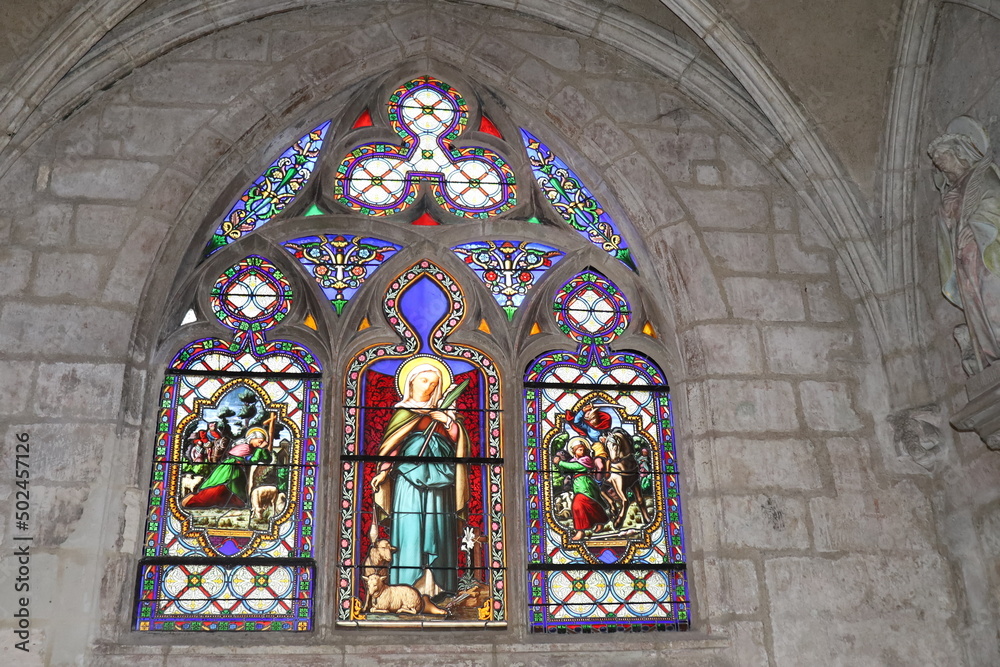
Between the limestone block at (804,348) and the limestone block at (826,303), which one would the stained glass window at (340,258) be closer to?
the limestone block at (804,348)

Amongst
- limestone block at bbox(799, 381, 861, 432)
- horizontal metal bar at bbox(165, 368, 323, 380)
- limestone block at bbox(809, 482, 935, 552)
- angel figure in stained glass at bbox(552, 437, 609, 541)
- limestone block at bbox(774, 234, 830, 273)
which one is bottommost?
limestone block at bbox(809, 482, 935, 552)

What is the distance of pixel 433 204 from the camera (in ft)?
20.2

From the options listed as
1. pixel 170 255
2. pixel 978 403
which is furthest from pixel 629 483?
pixel 170 255

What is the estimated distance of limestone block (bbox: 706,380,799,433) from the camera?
548 centimetres

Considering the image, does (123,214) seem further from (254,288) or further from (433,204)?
(433,204)

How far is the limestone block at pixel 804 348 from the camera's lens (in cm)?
565

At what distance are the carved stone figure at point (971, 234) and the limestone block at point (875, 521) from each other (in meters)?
0.72

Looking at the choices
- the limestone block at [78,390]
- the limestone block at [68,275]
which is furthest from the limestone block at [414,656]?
the limestone block at [68,275]

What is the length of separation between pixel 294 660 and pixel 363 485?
91 cm

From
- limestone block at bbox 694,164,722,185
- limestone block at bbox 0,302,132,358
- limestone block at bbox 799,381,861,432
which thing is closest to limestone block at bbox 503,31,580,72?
limestone block at bbox 694,164,722,185

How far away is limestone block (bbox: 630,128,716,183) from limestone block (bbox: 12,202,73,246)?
2.89 m

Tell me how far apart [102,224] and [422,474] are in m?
1.93

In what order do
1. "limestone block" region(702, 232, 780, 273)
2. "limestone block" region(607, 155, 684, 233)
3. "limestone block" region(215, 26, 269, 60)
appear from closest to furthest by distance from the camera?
1. "limestone block" region(702, 232, 780, 273)
2. "limestone block" region(607, 155, 684, 233)
3. "limestone block" region(215, 26, 269, 60)

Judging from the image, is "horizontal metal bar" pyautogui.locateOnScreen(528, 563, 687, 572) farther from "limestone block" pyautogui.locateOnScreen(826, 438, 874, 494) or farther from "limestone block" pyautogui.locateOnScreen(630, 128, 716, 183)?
"limestone block" pyautogui.locateOnScreen(630, 128, 716, 183)
